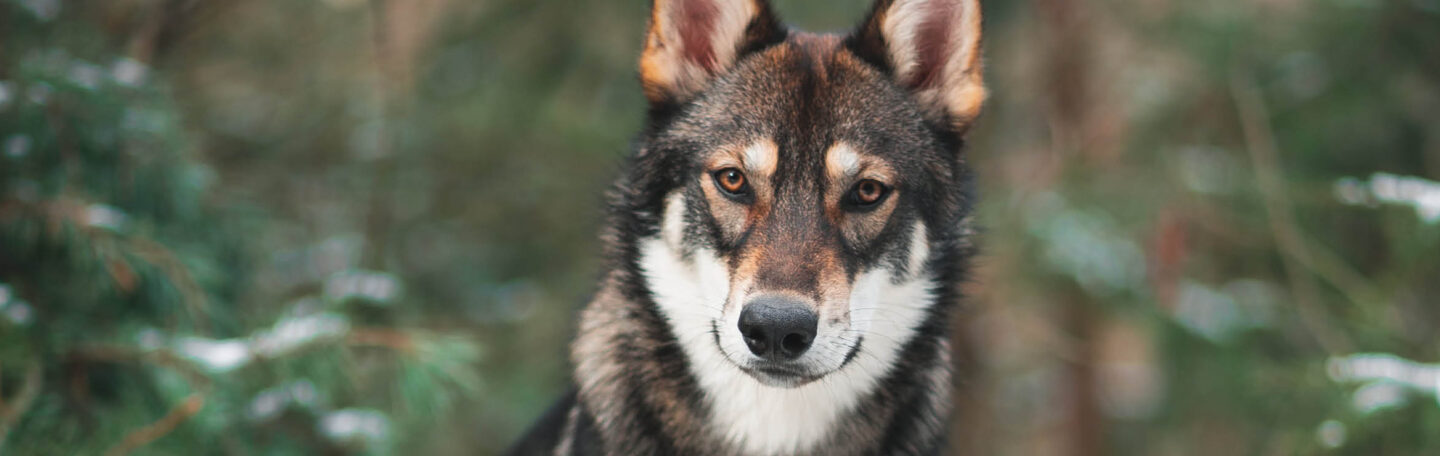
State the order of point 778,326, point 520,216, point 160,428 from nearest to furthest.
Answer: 1. point 778,326
2. point 160,428
3. point 520,216

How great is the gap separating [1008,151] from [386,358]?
439 centimetres

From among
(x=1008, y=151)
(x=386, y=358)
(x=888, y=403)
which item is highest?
(x=1008, y=151)

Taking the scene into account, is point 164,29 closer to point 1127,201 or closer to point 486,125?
point 486,125

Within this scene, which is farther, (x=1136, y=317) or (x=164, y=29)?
(x=1136, y=317)

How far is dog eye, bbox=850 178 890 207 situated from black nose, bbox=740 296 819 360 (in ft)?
1.39

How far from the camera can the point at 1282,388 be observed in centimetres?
407

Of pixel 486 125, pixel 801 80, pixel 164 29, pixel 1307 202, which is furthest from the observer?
pixel 486 125

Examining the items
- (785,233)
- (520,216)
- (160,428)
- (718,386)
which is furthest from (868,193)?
(520,216)

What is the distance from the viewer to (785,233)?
2547 millimetres

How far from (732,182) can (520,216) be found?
13.1ft

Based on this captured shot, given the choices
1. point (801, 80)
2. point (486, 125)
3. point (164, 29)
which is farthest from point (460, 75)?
point (801, 80)

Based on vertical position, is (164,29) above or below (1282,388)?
above

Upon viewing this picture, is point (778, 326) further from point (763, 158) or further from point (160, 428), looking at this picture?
point (160, 428)

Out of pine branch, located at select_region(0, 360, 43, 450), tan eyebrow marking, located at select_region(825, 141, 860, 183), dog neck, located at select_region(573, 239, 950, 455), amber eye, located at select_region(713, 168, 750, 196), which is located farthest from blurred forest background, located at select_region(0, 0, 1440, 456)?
tan eyebrow marking, located at select_region(825, 141, 860, 183)
